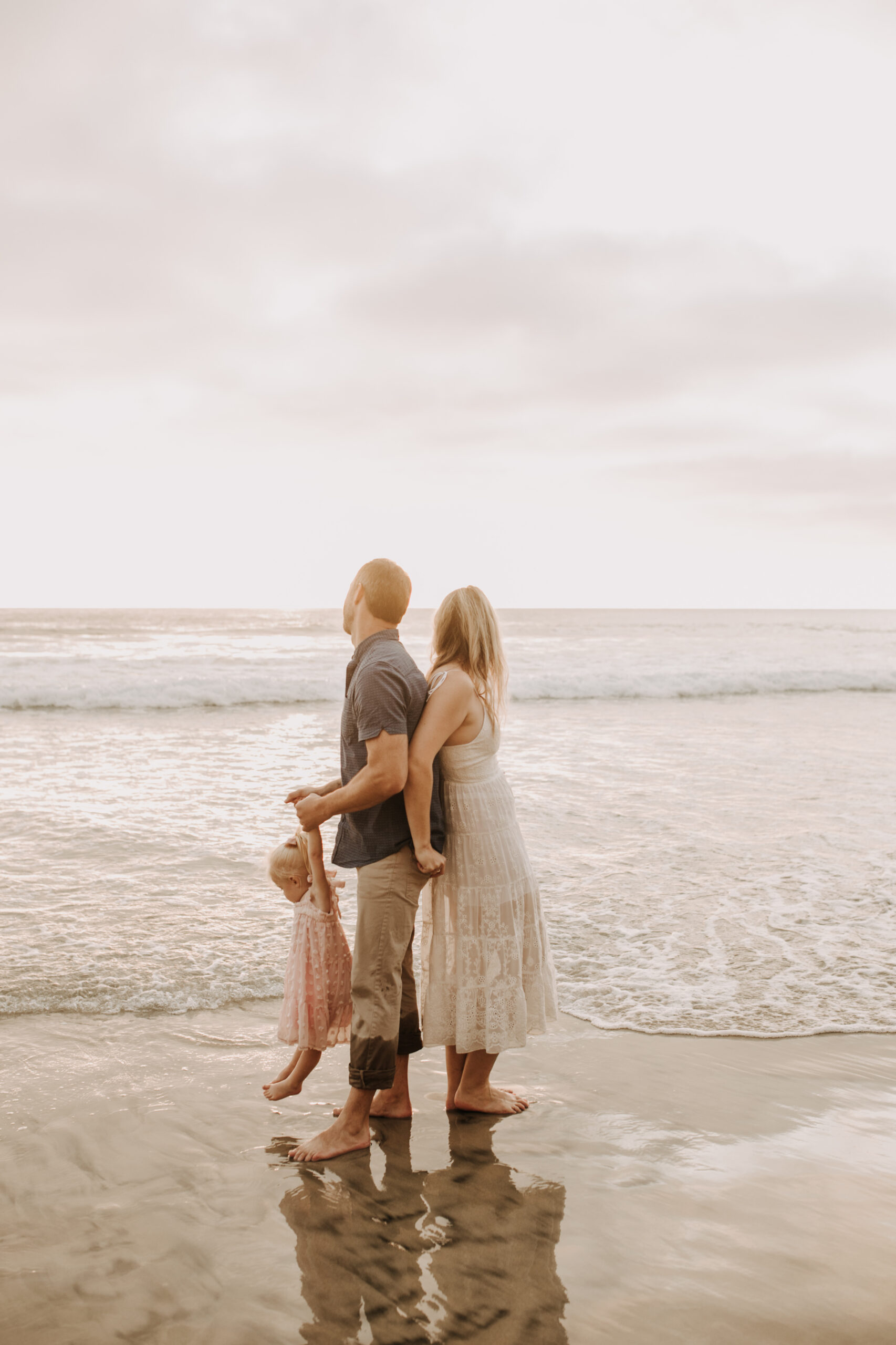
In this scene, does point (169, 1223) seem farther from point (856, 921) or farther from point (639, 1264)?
point (856, 921)

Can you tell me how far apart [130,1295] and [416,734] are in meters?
1.82

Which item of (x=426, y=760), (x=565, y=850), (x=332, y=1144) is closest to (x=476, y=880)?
(x=426, y=760)

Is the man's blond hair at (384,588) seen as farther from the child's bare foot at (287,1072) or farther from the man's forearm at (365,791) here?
the child's bare foot at (287,1072)

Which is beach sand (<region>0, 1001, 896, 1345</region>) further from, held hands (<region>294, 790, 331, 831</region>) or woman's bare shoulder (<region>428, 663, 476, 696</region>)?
woman's bare shoulder (<region>428, 663, 476, 696</region>)

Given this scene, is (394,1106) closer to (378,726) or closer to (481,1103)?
(481,1103)

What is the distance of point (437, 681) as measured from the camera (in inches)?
130

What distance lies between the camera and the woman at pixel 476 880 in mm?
3350

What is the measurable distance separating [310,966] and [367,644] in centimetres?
125

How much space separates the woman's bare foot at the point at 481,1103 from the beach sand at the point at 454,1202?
6cm

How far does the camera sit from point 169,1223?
280cm

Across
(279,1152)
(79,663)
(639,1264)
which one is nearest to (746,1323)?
(639,1264)

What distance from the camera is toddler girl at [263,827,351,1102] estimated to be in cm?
340

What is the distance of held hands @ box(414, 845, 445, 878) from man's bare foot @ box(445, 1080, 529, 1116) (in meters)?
1.02

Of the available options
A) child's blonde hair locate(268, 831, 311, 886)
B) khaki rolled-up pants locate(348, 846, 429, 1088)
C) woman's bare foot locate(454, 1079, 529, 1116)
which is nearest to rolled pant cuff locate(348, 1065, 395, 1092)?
khaki rolled-up pants locate(348, 846, 429, 1088)
